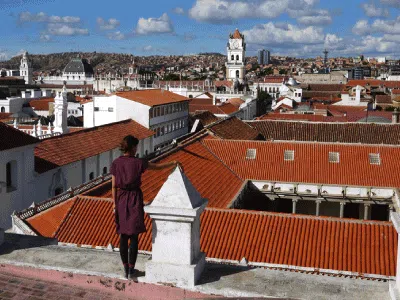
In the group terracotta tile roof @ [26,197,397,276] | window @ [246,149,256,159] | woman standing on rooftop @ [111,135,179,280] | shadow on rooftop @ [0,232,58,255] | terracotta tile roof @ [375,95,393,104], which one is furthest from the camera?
terracotta tile roof @ [375,95,393,104]

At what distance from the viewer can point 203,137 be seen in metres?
34.3

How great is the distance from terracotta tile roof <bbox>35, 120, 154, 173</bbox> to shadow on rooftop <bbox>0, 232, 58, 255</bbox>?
1668cm

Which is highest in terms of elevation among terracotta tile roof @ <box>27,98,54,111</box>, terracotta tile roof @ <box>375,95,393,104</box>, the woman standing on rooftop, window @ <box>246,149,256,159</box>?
the woman standing on rooftop

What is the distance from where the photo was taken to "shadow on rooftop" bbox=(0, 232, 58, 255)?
7.41 meters

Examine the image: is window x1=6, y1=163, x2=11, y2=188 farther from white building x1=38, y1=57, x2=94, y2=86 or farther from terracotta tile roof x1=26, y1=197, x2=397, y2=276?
white building x1=38, y1=57, x2=94, y2=86

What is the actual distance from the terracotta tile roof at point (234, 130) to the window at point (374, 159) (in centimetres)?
1050

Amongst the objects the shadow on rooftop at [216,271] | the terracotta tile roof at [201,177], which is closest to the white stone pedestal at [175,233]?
the shadow on rooftop at [216,271]

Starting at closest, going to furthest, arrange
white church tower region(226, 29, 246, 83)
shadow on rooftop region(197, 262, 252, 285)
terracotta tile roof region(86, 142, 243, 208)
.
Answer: shadow on rooftop region(197, 262, 252, 285) < terracotta tile roof region(86, 142, 243, 208) < white church tower region(226, 29, 246, 83)

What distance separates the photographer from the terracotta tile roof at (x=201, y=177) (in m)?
20.4

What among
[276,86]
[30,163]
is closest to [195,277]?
[30,163]

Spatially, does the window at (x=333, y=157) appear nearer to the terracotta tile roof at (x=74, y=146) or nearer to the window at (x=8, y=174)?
the terracotta tile roof at (x=74, y=146)

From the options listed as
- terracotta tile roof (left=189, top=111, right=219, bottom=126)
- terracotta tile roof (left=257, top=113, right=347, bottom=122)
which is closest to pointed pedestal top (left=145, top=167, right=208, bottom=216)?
terracotta tile roof (left=257, top=113, right=347, bottom=122)

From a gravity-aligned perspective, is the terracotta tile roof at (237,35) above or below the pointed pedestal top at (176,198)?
above

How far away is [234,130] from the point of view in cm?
3975
